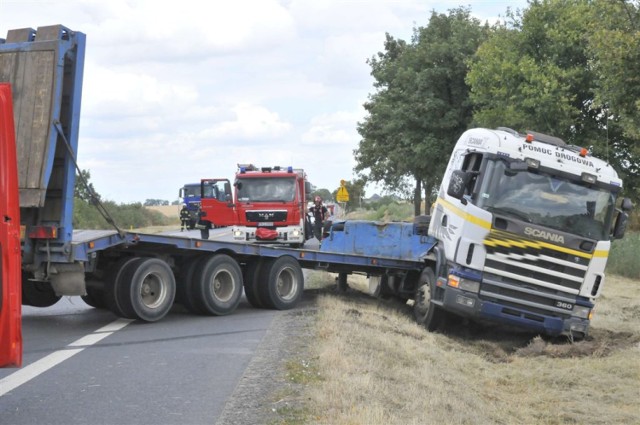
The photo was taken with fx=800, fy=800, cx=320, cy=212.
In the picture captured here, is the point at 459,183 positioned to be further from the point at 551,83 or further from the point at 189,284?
the point at 551,83

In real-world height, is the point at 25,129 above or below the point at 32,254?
above

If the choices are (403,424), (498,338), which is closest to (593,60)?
(498,338)

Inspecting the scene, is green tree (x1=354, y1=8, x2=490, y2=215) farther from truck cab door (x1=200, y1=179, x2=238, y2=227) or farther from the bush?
the bush

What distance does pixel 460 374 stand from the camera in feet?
28.8

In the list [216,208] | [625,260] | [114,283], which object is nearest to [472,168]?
[114,283]

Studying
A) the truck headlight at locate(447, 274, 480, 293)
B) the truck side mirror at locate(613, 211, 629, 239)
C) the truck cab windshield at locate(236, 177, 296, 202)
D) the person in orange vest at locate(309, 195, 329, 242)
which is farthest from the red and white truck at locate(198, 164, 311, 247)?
the truck side mirror at locate(613, 211, 629, 239)

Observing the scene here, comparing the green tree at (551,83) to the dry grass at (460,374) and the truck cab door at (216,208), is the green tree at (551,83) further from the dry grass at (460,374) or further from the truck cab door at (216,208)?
the dry grass at (460,374)

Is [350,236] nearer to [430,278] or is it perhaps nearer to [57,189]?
→ [430,278]

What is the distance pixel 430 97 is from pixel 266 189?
12.5m

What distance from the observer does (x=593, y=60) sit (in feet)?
76.7

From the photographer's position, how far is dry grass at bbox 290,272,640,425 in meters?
6.59

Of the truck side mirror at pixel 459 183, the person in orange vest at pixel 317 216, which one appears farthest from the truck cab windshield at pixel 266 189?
the truck side mirror at pixel 459 183

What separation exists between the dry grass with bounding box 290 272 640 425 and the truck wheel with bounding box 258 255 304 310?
26.6 inches

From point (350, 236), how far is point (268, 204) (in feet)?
29.6
